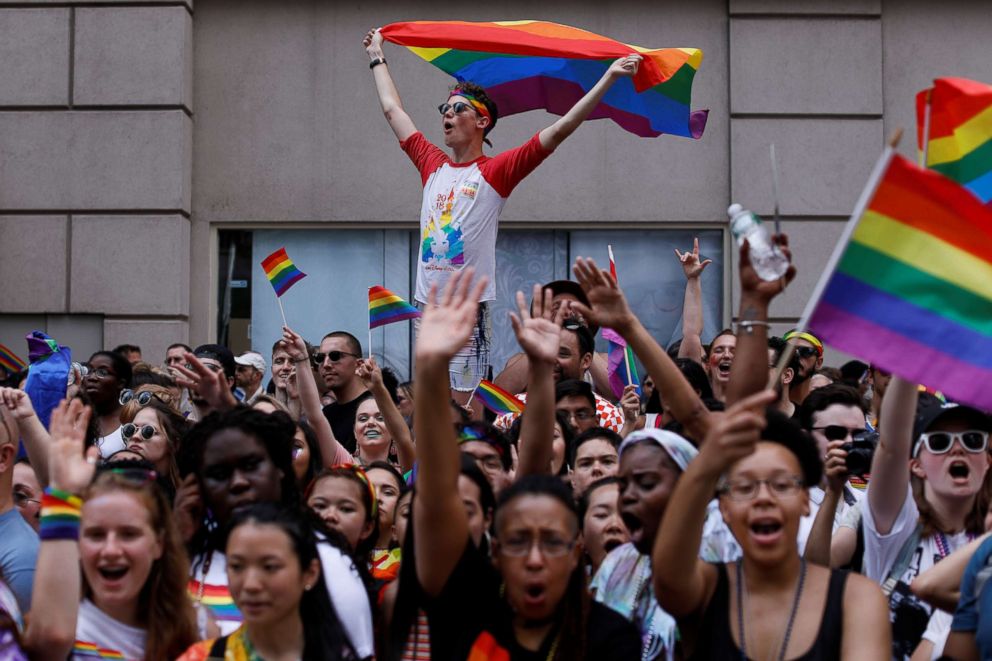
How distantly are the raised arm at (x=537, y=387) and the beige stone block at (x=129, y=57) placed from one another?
7.77m

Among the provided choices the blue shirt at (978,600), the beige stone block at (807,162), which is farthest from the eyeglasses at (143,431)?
the beige stone block at (807,162)

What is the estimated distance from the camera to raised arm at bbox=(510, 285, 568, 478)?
4.41m

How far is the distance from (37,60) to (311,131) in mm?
2411

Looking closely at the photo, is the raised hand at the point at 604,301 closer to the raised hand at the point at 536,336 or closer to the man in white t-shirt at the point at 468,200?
the raised hand at the point at 536,336

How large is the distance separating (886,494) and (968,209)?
0.97 meters

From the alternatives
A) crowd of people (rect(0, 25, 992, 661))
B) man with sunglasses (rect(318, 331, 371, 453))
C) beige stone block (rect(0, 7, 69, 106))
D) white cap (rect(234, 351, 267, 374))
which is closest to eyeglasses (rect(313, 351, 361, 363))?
man with sunglasses (rect(318, 331, 371, 453))

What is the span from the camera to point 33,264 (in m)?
11.7

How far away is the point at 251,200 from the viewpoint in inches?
465

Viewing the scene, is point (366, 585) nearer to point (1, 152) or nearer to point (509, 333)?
point (509, 333)

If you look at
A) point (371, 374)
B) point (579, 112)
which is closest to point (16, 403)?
point (371, 374)

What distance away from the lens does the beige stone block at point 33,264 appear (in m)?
11.6

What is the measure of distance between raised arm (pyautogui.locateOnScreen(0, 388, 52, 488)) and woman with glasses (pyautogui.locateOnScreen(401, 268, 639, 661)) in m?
2.18

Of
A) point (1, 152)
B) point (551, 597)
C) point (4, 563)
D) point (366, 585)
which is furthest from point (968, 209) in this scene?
point (1, 152)

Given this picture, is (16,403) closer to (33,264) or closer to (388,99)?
(388,99)
